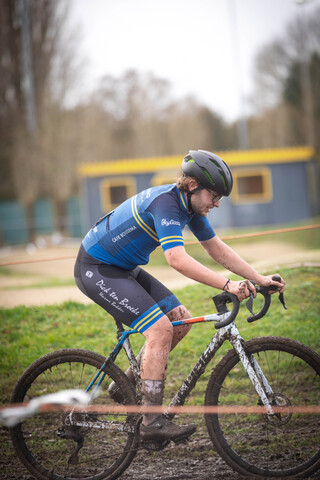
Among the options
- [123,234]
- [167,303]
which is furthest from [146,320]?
[123,234]

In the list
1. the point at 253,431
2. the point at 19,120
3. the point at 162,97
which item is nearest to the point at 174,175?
the point at 19,120

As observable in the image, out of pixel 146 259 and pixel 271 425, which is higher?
pixel 146 259

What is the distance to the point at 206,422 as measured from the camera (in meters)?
3.39

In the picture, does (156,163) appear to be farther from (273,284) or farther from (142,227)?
(273,284)

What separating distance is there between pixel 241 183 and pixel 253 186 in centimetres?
76

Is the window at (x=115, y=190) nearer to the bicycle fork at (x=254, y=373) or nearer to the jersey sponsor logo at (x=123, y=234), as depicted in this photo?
the jersey sponsor logo at (x=123, y=234)

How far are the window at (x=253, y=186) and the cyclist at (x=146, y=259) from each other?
18405mm

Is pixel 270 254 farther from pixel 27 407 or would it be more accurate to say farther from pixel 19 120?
pixel 19 120

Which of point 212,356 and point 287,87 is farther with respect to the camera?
point 287,87

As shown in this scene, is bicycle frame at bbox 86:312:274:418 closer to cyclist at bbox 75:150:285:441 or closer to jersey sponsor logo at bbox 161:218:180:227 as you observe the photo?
cyclist at bbox 75:150:285:441

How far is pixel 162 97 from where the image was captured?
48531 millimetres

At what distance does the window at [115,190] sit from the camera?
21438mm

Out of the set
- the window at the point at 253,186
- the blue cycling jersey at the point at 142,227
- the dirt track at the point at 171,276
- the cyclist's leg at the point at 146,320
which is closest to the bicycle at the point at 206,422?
the cyclist's leg at the point at 146,320

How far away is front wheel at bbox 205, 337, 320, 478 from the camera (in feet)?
10.8
